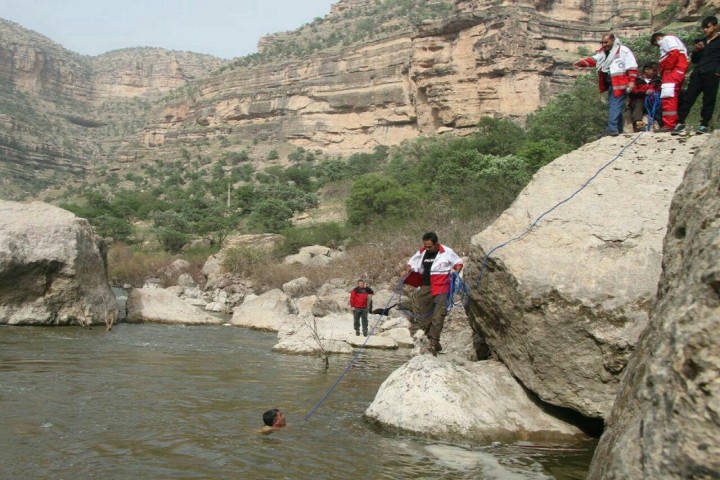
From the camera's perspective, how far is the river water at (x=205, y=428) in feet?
16.2

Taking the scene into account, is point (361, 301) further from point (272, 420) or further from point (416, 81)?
point (416, 81)

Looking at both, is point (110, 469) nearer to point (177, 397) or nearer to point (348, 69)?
point (177, 397)

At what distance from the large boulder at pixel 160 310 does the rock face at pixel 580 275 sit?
1125cm

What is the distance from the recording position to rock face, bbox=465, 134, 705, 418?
543cm

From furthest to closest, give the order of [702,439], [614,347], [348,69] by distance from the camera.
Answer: [348,69] < [614,347] < [702,439]

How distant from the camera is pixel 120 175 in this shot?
265 ft

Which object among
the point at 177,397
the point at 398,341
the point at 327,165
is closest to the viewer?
the point at 177,397

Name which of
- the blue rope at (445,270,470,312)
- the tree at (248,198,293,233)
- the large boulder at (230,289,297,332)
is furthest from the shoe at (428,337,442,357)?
the tree at (248,198,293,233)

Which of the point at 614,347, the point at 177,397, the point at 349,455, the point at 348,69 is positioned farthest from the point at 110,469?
the point at 348,69

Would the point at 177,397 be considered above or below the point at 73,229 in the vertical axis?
below

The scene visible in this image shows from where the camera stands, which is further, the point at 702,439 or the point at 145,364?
the point at 145,364

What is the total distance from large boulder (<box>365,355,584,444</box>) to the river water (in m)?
0.15

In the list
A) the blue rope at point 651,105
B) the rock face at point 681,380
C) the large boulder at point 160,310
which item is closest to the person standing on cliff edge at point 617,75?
the blue rope at point 651,105

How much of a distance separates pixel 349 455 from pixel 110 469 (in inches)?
75.4
